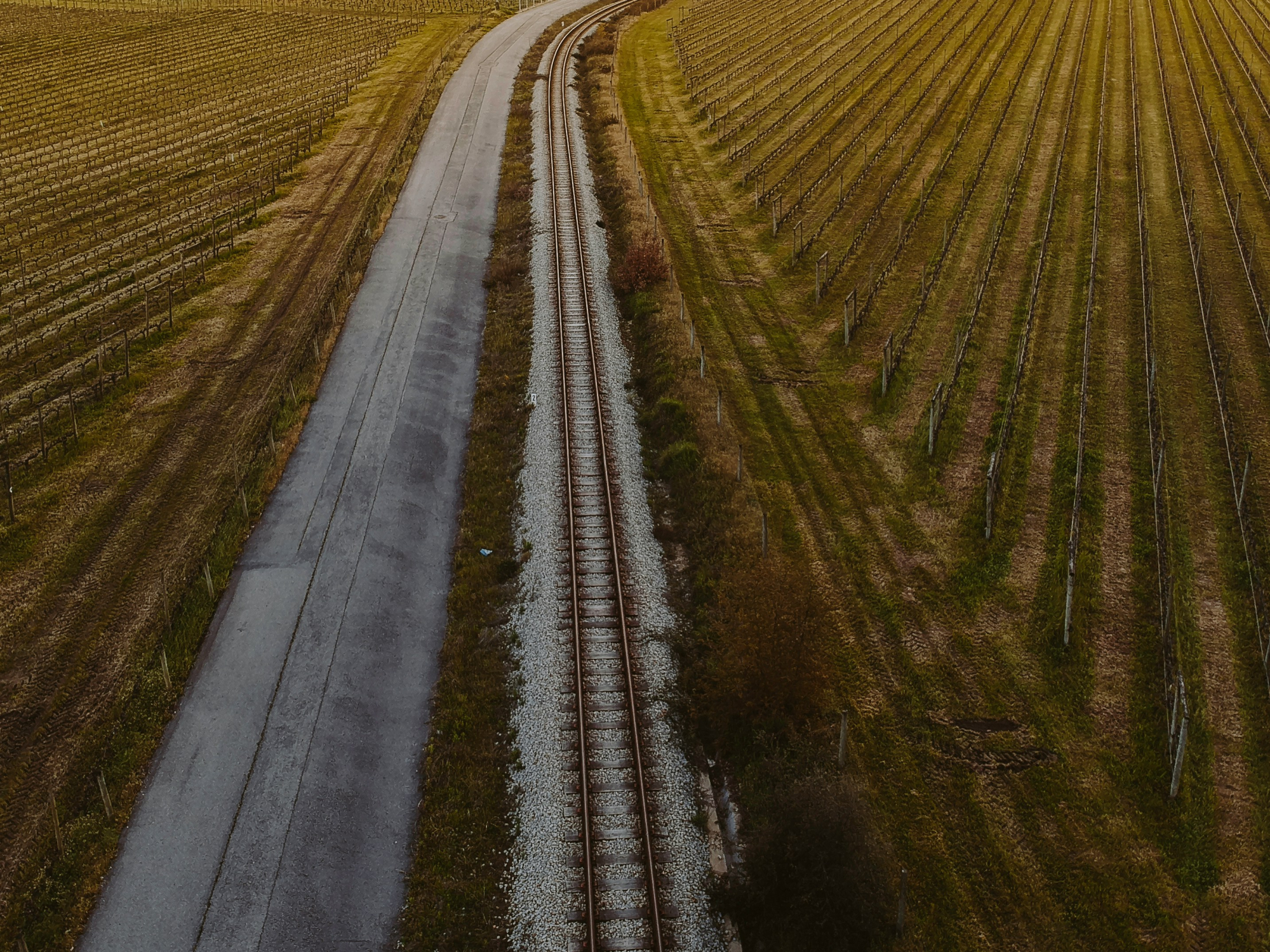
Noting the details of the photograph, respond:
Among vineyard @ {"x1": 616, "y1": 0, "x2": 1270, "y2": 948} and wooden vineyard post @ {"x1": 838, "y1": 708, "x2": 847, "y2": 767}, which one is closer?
vineyard @ {"x1": 616, "y1": 0, "x2": 1270, "y2": 948}

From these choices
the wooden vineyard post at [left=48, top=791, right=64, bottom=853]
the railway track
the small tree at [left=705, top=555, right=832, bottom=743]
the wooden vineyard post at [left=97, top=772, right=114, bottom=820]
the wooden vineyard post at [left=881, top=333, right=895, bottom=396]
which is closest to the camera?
the railway track

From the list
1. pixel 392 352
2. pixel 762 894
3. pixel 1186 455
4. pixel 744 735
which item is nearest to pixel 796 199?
pixel 392 352

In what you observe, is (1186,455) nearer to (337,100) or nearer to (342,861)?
(342,861)

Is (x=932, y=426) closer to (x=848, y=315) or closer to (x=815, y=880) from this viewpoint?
(x=848, y=315)

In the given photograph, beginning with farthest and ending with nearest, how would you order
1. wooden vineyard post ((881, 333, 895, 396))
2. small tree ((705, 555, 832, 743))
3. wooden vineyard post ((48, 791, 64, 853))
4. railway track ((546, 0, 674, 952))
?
wooden vineyard post ((881, 333, 895, 396)) → small tree ((705, 555, 832, 743)) → wooden vineyard post ((48, 791, 64, 853)) → railway track ((546, 0, 674, 952))

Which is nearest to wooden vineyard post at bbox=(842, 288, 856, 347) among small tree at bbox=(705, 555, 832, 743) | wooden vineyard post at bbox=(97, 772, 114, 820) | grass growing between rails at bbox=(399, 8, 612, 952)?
grass growing between rails at bbox=(399, 8, 612, 952)

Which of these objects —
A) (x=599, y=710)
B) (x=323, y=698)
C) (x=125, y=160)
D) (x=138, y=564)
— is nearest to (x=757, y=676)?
(x=599, y=710)

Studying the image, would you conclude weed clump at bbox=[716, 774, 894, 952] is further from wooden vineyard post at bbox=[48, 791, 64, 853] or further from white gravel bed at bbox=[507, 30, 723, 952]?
wooden vineyard post at bbox=[48, 791, 64, 853]

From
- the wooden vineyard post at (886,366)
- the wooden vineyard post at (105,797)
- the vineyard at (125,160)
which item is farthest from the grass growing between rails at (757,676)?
the vineyard at (125,160)
